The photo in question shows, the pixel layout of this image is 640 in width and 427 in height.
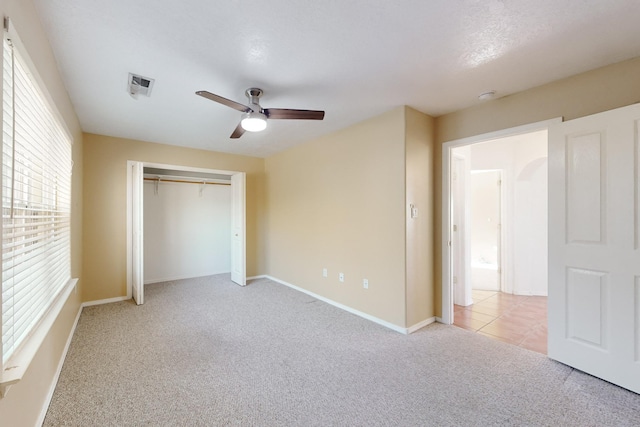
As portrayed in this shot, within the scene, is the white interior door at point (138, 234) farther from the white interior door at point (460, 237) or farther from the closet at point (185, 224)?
the white interior door at point (460, 237)

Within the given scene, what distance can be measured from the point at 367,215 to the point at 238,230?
264 centimetres

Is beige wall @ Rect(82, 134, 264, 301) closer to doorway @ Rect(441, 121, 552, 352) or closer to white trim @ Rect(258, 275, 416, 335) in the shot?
white trim @ Rect(258, 275, 416, 335)

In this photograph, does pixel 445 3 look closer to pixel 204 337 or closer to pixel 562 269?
pixel 562 269

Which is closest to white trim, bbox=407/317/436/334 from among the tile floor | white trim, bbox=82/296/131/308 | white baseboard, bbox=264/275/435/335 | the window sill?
white baseboard, bbox=264/275/435/335

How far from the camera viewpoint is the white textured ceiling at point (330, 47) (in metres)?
1.59

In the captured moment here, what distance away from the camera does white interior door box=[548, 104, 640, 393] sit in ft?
6.44

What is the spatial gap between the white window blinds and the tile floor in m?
3.77

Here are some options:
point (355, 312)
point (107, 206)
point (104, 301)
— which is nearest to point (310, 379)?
point (355, 312)

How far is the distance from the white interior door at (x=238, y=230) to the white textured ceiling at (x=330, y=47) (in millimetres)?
1988

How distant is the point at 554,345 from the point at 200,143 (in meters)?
5.05

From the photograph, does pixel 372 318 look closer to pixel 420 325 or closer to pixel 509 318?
pixel 420 325

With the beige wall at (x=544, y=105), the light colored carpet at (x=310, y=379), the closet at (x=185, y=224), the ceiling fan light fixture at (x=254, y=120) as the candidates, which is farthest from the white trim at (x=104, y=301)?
the beige wall at (x=544, y=105)

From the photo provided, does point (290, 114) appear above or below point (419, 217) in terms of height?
above

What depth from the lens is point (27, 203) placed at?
5.21ft
